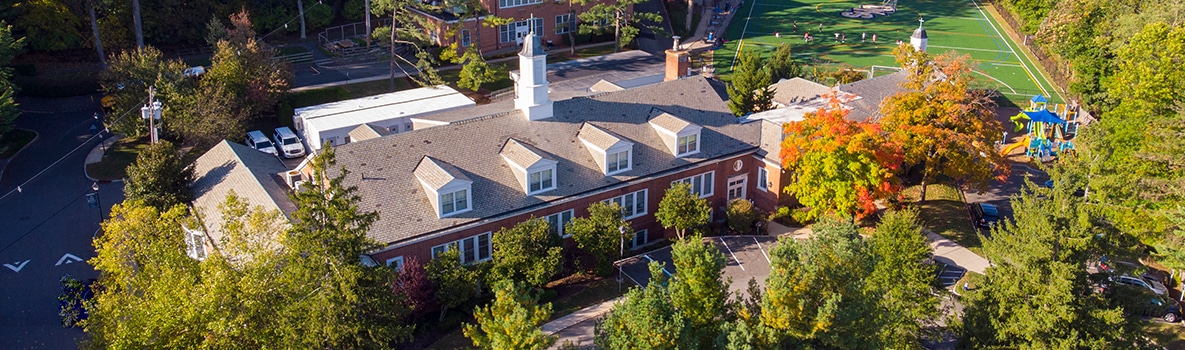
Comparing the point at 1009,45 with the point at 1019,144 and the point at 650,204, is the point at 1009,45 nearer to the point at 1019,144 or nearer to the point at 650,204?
the point at 1019,144

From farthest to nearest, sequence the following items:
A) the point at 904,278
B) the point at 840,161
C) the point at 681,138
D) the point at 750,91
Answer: the point at 750,91 → the point at 681,138 → the point at 840,161 → the point at 904,278

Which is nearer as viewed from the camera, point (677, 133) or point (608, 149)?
point (608, 149)

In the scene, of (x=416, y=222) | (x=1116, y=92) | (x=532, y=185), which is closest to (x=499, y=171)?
(x=532, y=185)

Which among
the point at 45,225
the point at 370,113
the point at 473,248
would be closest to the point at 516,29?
the point at 370,113

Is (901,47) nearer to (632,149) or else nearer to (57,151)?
(632,149)

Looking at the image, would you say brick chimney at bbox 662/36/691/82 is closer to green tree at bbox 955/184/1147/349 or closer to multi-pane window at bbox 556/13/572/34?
multi-pane window at bbox 556/13/572/34

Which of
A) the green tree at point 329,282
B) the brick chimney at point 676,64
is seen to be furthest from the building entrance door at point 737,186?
the green tree at point 329,282
